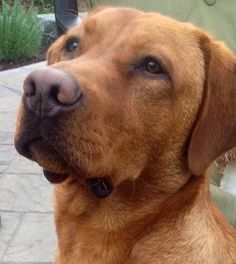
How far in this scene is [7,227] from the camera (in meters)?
4.55

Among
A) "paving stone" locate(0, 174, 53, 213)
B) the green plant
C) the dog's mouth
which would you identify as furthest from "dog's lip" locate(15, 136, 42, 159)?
the green plant

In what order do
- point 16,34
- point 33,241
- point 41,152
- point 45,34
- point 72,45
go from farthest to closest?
point 45,34 → point 16,34 → point 33,241 → point 72,45 → point 41,152

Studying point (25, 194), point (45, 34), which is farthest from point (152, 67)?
point (45, 34)

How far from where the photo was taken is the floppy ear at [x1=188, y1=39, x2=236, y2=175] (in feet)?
8.68

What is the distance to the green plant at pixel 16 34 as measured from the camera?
7961mm

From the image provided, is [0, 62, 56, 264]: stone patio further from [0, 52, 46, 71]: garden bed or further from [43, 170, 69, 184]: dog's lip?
[0, 52, 46, 71]: garden bed

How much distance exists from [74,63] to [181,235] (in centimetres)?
78

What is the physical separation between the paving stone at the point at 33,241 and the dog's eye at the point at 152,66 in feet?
6.51

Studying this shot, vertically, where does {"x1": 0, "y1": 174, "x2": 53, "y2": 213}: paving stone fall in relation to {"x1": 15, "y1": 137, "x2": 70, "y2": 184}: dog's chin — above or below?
below

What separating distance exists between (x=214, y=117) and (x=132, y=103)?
13.9 inches

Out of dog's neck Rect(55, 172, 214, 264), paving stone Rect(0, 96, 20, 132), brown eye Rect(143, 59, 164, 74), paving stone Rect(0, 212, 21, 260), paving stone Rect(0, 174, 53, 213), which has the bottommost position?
paving stone Rect(0, 96, 20, 132)

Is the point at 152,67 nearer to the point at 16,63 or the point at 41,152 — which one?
the point at 41,152

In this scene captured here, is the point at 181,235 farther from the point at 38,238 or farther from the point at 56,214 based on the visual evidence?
the point at 38,238

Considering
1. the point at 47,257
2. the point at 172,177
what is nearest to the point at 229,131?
the point at 172,177
